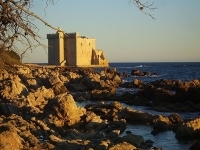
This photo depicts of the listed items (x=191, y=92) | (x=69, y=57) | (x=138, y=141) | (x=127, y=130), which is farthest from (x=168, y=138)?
(x=69, y=57)

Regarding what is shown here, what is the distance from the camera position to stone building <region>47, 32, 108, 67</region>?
59131 millimetres

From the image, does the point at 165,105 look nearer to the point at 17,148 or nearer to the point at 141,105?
the point at 141,105

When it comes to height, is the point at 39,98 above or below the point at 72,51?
below

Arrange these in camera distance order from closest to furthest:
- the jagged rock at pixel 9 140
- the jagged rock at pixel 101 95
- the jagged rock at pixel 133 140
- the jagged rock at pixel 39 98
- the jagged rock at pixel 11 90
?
1. the jagged rock at pixel 9 140
2. the jagged rock at pixel 133 140
3. the jagged rock at pixel 39 98
4. the jagged rock at pixel 11 90
5. the jagged rock at pixel 101 95

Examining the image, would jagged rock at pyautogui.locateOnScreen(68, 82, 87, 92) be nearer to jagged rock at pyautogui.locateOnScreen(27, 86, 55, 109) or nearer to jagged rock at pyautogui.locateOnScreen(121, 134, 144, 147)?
jagged rock at pyautogui.locateOnScreen(27, 86, 55, 109)

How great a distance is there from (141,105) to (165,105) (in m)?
1.72

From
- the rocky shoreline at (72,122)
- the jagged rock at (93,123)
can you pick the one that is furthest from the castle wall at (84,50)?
the jagged rock at (93,123)

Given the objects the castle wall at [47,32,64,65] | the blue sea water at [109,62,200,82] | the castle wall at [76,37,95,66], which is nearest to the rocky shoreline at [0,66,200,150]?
the blue sea water at [109,62,200,82]

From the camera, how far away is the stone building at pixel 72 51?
194 feet

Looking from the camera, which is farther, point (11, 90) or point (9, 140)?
point (11, 90)

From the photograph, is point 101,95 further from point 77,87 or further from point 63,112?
point 63,112

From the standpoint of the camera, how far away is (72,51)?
60.8m

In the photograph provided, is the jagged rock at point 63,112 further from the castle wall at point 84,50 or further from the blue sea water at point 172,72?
the castle wall at point 84,50

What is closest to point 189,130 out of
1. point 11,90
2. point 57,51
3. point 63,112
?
point 63,112
